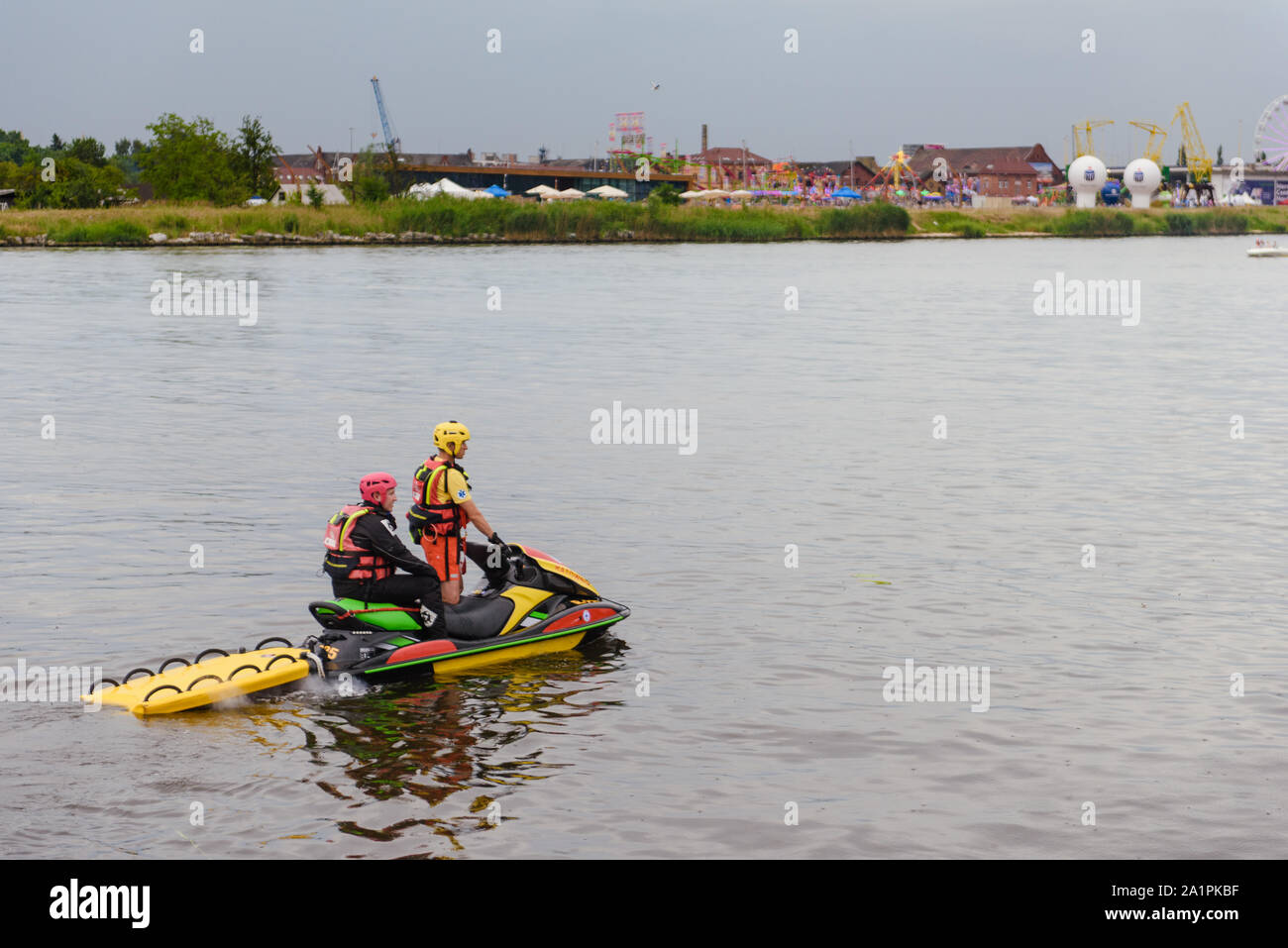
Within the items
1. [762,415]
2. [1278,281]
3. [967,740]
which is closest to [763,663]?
[967,740]

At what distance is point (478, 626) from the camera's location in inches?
495

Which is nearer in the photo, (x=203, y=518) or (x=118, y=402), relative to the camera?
(x=203, y=518)

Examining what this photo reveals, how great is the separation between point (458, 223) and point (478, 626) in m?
83.3

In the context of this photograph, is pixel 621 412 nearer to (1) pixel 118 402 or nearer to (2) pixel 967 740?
(1) pixel 118 402

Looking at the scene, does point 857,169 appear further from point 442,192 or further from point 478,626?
point 478,626

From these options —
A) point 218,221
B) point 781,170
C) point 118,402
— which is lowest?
point 118,402

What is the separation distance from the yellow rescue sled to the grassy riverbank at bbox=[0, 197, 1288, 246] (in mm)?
77596

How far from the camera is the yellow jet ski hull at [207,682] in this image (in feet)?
36.8

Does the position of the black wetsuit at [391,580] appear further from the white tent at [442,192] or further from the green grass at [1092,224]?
the green grass at [1092,224]

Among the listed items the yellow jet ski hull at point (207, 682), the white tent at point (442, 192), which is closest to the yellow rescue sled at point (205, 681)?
the yellow jet ski hull at point (207, 682)
